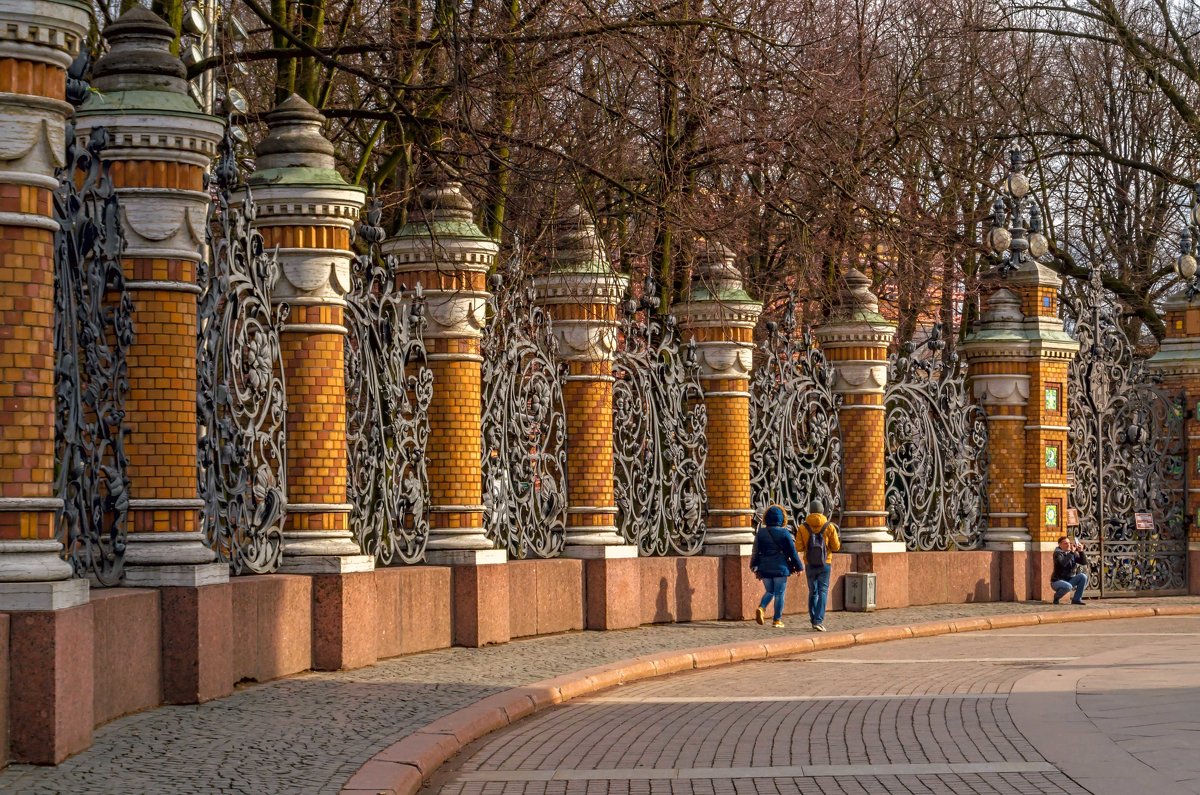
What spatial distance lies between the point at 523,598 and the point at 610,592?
1.41m


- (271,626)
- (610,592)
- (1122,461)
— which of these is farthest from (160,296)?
(1122,461)

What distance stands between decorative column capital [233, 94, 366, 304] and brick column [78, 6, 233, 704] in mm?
2431

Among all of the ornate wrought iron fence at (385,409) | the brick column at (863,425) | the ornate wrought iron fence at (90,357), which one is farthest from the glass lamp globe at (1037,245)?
the ornate wrought iron fence at (90,357)

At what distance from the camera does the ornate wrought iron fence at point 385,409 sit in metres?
15.8

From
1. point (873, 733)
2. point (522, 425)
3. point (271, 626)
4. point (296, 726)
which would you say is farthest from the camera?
point (522, 425)

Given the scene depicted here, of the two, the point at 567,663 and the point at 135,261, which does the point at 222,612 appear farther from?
the point at 567,663

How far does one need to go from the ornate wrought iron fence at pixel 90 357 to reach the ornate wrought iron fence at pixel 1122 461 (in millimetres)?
16888

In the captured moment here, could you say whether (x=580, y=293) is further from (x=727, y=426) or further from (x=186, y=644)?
(x=186, y=644)

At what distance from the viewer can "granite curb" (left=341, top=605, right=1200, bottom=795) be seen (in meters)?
9.75

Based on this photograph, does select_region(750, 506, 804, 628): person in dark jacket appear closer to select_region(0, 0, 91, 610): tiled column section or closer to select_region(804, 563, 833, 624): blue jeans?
select_region(804, 563, 833, 624): blue jeans

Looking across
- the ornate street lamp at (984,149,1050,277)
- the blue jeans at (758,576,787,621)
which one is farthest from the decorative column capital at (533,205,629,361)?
the ornate street lamp at (984,149,1050,277)

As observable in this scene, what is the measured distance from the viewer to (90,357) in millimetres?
11688

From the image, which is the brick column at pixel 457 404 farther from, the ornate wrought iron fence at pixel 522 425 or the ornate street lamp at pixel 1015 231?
the ornate street lamp at pixel 1015 231

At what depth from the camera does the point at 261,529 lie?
1424cm
